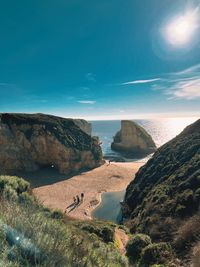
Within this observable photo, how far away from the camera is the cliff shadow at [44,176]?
40.3 metres

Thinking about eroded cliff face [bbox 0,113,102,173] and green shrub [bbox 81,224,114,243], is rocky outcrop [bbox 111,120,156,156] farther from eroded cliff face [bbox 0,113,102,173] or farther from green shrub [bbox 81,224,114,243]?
green shrub [bbox 81,224,114,243]

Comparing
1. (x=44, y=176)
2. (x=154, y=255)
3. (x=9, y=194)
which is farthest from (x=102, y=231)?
A: (x=44, y=176)

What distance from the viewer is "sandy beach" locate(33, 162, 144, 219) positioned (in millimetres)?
31406

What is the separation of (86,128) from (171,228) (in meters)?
69.9

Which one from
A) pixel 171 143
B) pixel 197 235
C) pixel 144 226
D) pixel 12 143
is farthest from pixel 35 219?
pixel 12 143

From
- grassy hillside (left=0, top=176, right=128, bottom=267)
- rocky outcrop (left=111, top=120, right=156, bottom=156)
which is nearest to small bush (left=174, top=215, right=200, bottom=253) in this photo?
grassy hillside (left=0, top=176, right=128, bottom=267)

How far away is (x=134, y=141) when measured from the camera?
78.1 m

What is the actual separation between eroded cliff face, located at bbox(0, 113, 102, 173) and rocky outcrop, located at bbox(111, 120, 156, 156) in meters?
26.2

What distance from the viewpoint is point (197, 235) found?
14789 mm

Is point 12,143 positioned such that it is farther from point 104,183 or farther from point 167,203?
point 167,203

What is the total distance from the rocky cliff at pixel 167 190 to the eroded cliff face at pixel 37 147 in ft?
55.5

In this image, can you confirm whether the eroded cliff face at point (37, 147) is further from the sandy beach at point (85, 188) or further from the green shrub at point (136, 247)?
the green shrub at point (136, 247)

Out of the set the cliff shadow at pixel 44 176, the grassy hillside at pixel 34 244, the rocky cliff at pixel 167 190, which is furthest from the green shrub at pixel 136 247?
the cliff shadow at pixel 44 176

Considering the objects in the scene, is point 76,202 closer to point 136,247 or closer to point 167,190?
point 167,190
